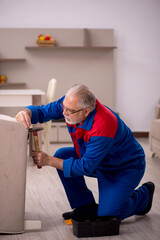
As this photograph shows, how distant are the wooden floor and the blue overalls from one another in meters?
0.10

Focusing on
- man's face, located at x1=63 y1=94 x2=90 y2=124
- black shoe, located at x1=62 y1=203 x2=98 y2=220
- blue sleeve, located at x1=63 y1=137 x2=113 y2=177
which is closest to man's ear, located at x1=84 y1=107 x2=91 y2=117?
man's face, located at x1=63 y1=94 x2=90 y2=124

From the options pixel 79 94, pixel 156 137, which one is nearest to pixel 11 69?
pixel 156 137

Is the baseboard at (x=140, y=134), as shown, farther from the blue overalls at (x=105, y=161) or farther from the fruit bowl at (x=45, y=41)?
the blue overalls at (x=105, y=161)

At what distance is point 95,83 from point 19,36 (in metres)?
1.39

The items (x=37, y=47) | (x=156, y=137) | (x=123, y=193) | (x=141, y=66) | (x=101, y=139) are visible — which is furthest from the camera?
(x=141, y=66)

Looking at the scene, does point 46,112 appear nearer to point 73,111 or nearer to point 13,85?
point 73,111

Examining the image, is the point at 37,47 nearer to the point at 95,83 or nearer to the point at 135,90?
the point at 95,83

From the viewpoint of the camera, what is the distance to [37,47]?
5.50m

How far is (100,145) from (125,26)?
4284 mm

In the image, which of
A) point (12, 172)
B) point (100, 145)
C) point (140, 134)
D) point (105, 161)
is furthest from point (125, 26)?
point (12, 172)

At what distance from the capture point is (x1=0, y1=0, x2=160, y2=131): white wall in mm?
5684

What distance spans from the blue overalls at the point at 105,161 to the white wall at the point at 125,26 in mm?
3686

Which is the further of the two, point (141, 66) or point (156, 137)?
point (141, 66)

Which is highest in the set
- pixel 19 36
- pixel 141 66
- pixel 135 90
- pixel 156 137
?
pixel 19 36
